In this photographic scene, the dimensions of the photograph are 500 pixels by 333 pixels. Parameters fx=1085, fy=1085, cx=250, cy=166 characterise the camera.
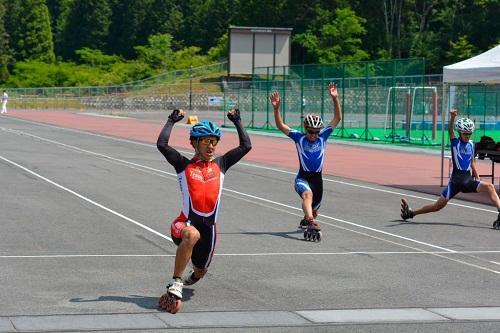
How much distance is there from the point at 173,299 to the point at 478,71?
12.6m

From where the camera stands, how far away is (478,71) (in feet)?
66.2

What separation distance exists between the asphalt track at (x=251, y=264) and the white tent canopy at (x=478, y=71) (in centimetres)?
239

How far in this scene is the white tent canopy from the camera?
1992 cm

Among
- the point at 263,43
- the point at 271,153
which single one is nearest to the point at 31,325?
the point at 271,153

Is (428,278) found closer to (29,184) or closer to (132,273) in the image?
(132,273)

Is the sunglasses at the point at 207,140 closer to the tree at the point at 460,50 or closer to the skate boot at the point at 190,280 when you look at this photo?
the skate boot at the point at 190,280

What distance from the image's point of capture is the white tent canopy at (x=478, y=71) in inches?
784

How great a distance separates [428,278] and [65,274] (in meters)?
3.67

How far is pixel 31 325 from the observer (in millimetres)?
8336

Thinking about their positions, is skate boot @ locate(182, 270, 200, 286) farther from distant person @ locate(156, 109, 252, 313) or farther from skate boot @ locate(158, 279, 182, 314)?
skate boot @ locate(158, 279, 182, 314)

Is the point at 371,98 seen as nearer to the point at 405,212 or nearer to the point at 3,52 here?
the point at 405,212

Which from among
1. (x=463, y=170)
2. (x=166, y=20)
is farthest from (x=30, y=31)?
(x=463, y=170)

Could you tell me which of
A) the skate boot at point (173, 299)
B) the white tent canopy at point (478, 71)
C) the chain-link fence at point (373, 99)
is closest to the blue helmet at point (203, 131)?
the skate boot at point (173, 299)

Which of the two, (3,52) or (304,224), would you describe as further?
(3,52)
